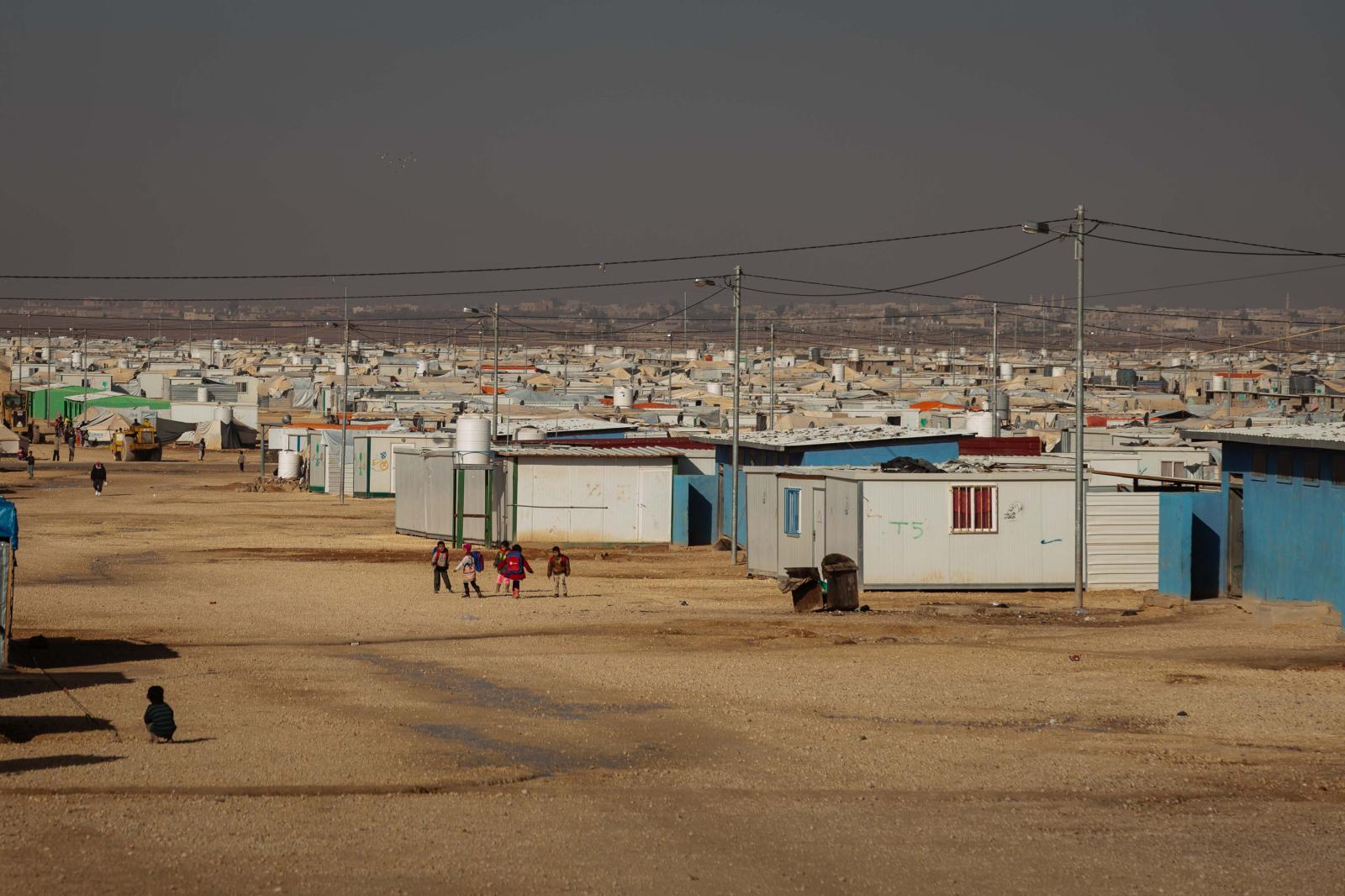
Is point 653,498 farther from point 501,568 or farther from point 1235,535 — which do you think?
point 1235,535

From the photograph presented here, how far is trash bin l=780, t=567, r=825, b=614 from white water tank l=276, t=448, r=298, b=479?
Answer: 128 feet

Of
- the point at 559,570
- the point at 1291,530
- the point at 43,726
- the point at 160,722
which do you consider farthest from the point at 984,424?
the point at 160,722

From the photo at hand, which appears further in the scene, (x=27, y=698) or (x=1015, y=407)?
(x=1015, y=407)

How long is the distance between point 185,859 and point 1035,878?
5.86m

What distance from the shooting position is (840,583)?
26844mm

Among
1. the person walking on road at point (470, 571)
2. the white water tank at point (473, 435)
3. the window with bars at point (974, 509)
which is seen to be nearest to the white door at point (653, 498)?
the white water tank at point (473, 435)

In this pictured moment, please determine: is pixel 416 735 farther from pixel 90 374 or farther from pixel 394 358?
pixel 394 358

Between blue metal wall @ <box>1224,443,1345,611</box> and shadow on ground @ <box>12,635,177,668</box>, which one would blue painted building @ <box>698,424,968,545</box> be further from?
shadow on ground @ <box>12,635,177,668</box>

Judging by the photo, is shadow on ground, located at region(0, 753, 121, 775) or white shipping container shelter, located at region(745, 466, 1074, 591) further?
white shipping container shelter, located at region(745, 466, 1074, 591)

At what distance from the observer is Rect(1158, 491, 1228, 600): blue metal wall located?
28.6 meters

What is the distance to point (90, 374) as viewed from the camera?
399 ft

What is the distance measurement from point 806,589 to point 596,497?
45.4 ft

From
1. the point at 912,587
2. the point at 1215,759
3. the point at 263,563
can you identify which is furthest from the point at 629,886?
the point at 263,563

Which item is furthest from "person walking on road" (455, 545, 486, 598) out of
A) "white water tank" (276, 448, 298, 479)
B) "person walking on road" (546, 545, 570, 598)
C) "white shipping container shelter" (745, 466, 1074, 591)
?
"white water tank" (276, 448, 298, 479)
